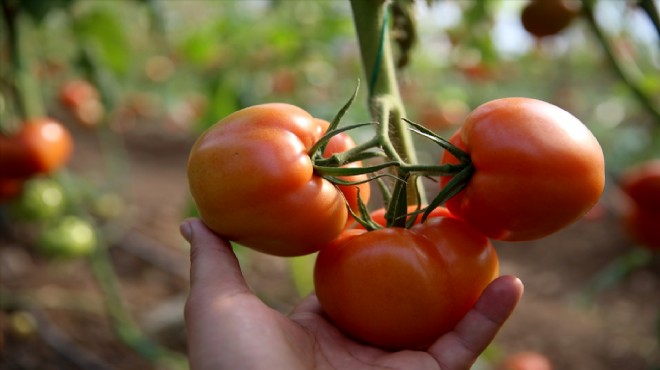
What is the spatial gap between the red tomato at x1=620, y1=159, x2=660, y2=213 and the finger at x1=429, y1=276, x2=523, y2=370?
3.93 ft

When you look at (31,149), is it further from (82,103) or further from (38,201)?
(82,103)

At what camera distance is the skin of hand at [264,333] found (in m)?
0.73

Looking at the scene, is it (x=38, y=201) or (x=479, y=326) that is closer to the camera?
(x=479, y=326)

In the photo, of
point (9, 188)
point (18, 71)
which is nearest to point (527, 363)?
point (9, 188)

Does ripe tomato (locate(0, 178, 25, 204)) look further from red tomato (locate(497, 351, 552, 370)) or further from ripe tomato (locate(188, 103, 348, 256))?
red tomato (locate(497, 351, 552, 370))

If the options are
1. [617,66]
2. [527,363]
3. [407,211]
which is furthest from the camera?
[527,363]

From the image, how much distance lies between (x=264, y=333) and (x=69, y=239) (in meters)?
1.72

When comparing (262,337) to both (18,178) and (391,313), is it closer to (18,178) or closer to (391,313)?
(391,313)

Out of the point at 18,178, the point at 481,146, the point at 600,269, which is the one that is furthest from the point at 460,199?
the point at 600,269

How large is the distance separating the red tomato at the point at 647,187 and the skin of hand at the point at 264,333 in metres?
1.20

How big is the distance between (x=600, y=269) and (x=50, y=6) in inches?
126

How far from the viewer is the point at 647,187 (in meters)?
1.78

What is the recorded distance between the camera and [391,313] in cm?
73

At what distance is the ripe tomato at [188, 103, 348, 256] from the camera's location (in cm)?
71
